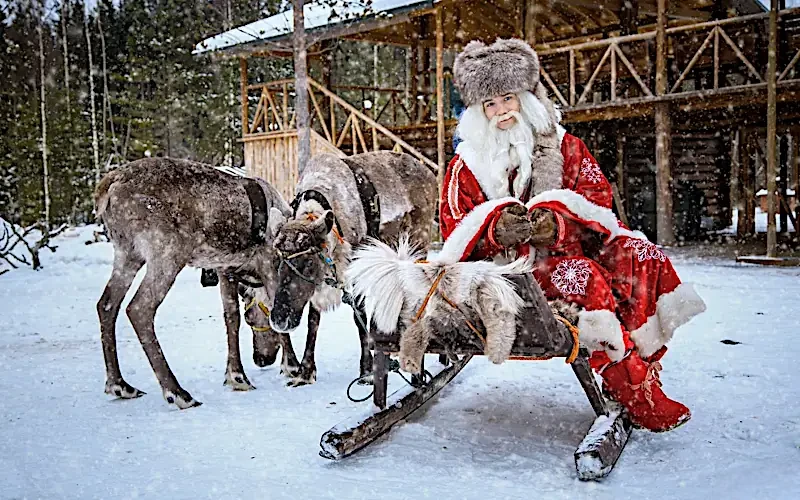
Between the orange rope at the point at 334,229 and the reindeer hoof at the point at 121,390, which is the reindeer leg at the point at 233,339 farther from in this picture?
the orange rope at the point at 334,229

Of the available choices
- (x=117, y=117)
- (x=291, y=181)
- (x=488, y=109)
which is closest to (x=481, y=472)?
(x=488, y=109)

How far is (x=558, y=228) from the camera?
281 cm

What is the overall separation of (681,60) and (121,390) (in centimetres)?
1338

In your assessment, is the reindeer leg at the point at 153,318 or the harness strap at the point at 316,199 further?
the harness strap at the point at 316,199

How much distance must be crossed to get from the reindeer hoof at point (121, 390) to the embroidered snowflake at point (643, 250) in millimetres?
3021

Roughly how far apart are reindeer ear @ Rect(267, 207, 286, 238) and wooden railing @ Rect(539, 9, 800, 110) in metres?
6.73

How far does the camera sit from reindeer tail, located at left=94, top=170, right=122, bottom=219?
3869mm

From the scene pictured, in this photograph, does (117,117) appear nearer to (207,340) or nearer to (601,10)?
(601,10)

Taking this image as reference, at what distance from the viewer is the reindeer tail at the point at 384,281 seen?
Result: 2.64m

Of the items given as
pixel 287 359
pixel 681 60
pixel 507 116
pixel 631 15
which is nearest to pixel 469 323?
pixel 507 116

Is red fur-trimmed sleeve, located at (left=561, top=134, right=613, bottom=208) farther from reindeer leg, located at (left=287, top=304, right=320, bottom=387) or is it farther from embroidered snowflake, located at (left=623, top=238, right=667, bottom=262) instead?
reindeer leg, located at (left=287, top=304, right=320, bottom=387)

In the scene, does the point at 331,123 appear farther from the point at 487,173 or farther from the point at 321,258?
the point at 487,173

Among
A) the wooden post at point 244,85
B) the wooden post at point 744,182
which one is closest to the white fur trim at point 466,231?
the wooden post at point 244,85

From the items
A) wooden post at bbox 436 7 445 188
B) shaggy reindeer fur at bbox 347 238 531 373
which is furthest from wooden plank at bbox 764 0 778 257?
shaggy reindeer fur at bbox 347 238 531 373
